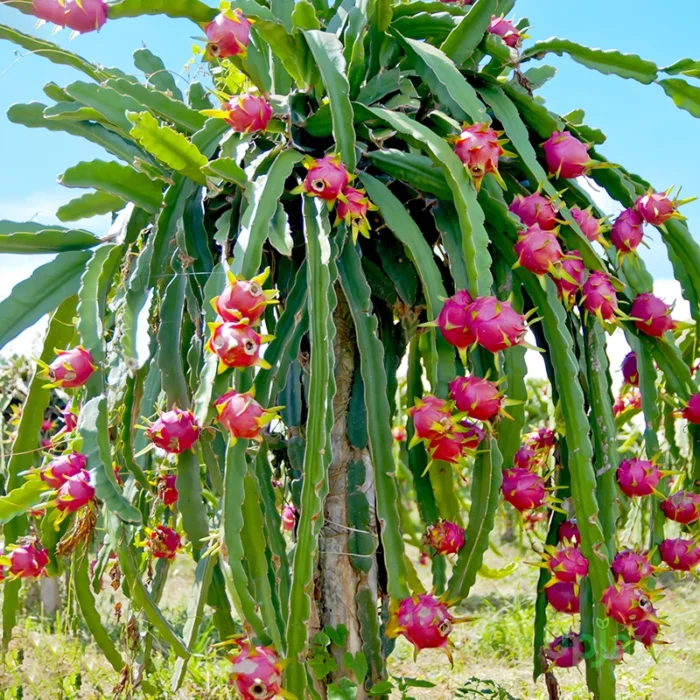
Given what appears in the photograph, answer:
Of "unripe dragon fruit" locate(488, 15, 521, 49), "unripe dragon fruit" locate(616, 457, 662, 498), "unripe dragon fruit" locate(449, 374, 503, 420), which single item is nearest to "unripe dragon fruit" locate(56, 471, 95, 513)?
"unripe dragon fruit" locate(449, 374, 503, 420)

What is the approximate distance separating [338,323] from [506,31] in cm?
74

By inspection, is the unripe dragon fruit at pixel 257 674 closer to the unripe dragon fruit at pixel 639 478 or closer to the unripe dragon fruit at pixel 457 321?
the unripe dragon fruit at pixel 457 321

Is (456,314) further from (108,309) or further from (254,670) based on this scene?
(108,309)

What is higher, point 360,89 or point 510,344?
point 360,89

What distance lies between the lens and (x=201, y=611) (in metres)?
1.25

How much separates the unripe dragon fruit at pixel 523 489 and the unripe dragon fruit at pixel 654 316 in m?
0.39

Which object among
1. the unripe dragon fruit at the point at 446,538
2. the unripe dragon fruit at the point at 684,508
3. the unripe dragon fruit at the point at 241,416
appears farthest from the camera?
the unripe dragon fruit at the point at 684,508

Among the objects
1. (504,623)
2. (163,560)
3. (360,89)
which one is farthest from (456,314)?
(504,623)

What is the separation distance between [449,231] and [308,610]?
0.70 metres

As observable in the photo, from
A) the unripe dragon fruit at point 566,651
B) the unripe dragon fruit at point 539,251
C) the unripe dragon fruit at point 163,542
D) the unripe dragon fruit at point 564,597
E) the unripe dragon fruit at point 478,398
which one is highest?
the unripe dragon fruit at point 539,251

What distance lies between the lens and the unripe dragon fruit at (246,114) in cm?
128

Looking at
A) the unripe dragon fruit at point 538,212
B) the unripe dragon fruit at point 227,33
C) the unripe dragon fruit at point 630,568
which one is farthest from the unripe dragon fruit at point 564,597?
the unripe dragon fruit at point 227,33

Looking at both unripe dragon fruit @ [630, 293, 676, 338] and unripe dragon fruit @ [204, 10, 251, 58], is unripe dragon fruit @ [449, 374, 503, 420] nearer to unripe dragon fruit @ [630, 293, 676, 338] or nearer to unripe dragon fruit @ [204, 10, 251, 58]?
unripe dragon fruit @ [630, 293, 676, 338]

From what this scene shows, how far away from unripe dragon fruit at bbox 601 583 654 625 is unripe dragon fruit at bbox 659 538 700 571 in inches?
9.9
